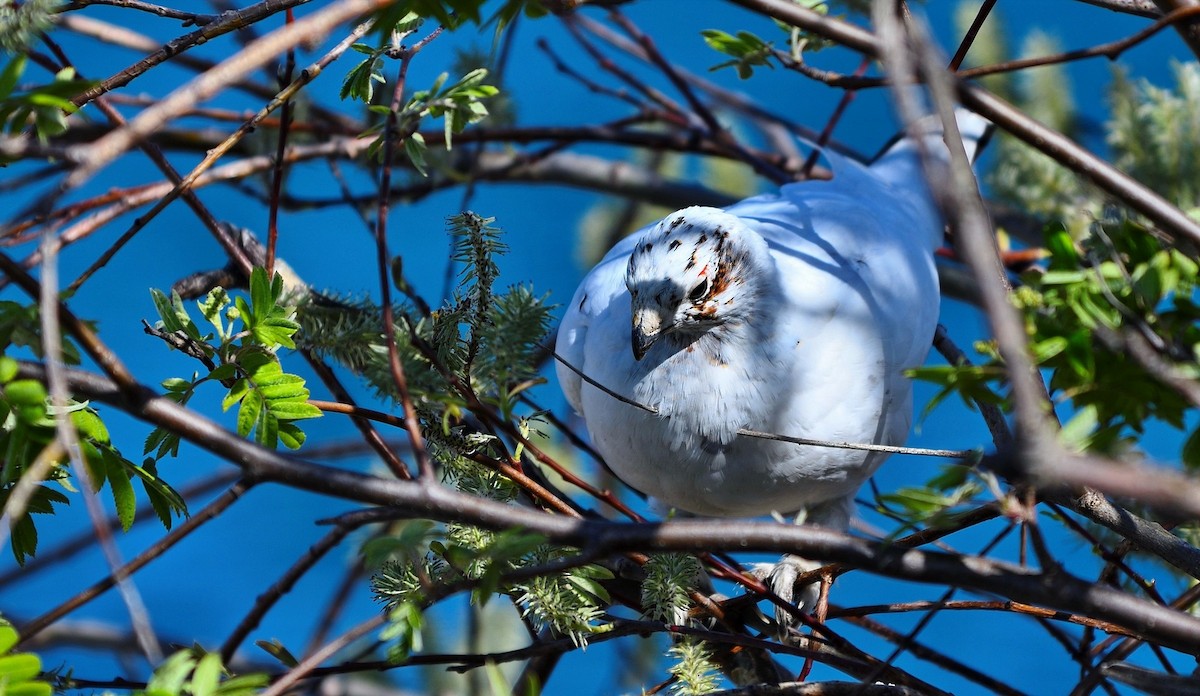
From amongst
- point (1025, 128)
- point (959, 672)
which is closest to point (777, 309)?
point (959, 672)

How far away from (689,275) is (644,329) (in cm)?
7

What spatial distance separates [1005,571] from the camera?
24.4 inches

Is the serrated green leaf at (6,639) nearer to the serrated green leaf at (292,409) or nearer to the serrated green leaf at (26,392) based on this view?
the serrated green leaf at (26,392)

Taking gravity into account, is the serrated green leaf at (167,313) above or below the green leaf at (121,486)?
above

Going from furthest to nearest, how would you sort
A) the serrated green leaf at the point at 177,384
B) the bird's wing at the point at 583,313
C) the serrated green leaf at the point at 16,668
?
the bird's wing at the point at 583,313 < the serrated green leaf at the point at 177,384 < the serrated green leaf at the point at 16,668

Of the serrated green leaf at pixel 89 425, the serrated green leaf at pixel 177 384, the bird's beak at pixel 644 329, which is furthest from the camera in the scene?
the bird's beak at pixel 644 329

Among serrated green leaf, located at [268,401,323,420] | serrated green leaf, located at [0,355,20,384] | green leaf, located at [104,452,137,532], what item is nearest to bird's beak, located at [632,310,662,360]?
serrated green leaf, located at [268,401,323,420]

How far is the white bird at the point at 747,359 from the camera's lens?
1.14 m

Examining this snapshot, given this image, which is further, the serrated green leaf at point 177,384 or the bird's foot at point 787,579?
the bird's foot at point 787,579

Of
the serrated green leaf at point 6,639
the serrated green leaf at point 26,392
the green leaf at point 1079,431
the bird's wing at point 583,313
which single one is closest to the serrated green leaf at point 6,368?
the serrated green leaf at point 26,392

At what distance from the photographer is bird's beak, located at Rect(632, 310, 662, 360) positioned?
1.12 metres

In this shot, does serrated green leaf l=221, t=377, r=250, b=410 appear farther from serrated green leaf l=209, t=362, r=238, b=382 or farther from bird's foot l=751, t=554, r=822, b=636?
bird's foot l=751, t=554, r=822, b=636

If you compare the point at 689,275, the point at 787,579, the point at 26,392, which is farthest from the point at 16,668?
the point at 787,579

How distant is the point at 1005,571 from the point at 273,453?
1.34 ft
